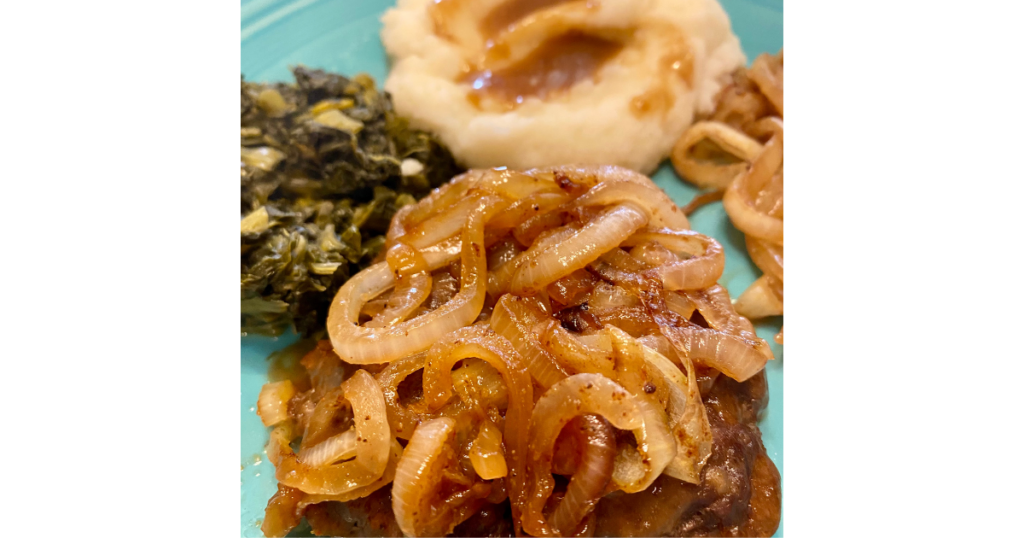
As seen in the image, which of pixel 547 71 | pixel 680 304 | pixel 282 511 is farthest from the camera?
pixel 547 71

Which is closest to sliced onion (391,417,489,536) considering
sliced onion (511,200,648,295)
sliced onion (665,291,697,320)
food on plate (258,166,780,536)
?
food on plate (258,166,780,536)

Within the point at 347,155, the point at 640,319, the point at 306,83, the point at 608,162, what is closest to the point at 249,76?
the point at 306,83

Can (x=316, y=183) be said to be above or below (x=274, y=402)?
above

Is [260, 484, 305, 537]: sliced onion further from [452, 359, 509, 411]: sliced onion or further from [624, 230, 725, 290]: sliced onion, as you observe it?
[624, 230, 725, 290]: sliced onion

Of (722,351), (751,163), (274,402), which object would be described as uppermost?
(751,163)

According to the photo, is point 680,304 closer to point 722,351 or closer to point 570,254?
point 722,351

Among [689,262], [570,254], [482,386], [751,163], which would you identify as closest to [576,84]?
[751,163]
